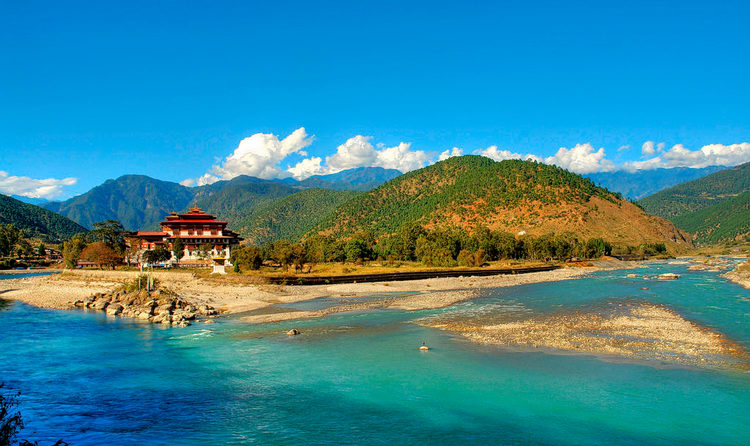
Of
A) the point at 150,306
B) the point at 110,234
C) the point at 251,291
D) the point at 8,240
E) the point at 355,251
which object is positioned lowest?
the point at 150,306

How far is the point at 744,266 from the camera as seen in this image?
9069 cm

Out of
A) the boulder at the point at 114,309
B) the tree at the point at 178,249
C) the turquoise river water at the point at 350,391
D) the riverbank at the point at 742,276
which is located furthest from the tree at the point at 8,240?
the riverbank at the point at 742,276

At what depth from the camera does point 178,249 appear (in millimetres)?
109312

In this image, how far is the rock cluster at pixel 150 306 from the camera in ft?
140

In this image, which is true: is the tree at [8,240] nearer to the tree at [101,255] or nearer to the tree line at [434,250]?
the tree at [101,255]

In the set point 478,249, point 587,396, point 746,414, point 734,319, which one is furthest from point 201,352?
point 478,249

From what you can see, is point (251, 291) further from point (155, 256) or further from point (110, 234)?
point (110, 234)

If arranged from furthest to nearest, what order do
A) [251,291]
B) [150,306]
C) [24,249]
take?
[24,249] < [251,291] < [150,306]

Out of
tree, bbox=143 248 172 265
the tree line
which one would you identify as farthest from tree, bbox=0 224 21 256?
the tree line

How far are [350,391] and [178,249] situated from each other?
317 ft

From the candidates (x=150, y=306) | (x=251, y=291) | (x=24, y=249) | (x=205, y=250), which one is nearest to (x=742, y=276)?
(x=251, y=291)

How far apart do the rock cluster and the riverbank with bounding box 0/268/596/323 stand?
197 cm

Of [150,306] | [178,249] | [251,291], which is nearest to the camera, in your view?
[150,306]

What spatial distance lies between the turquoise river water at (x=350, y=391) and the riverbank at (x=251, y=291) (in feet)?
40.7
